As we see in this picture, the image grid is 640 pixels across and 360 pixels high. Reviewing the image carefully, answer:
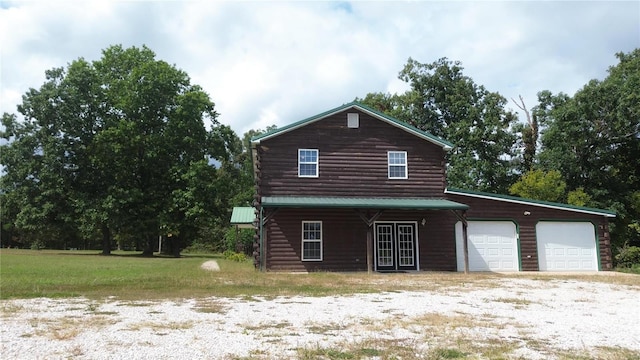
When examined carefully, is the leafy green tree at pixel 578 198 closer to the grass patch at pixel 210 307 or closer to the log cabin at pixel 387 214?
the log cabin at pixel 387 214

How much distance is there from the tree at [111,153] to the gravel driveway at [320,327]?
83.2ft

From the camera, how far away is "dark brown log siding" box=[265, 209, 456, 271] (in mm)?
18828

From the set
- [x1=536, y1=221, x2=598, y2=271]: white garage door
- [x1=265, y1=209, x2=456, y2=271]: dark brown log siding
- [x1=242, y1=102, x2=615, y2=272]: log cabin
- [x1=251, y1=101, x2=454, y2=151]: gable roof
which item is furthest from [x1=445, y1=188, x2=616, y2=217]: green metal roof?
[x1=251, y1=101, x2=454, y2=151]: gable roof

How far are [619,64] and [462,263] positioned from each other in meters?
26.5

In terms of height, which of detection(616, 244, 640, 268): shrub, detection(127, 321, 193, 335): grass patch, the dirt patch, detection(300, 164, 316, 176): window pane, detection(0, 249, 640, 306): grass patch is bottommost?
detection(127, 321, 193, 335): grass patch

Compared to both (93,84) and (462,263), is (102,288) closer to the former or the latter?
(462,263)

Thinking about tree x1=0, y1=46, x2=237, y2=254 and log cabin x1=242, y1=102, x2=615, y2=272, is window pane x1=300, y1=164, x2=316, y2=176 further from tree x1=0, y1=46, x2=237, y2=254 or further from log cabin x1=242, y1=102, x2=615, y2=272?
tree x1=0, y1=46, x2=237, y2=254

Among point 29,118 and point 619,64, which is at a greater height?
point 619,64

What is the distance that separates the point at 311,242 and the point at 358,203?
2664 millimetres

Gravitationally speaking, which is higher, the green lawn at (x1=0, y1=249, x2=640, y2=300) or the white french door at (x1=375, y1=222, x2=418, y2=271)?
the white french door at (x1=375, y1=222, x2=418, y2=271)

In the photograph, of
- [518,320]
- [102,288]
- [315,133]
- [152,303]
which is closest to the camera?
[518,320]

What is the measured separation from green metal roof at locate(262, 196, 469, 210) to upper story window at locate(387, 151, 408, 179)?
1.08 meters

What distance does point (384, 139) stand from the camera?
2030cm

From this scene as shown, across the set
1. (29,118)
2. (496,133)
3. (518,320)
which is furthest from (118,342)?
(29,118)
